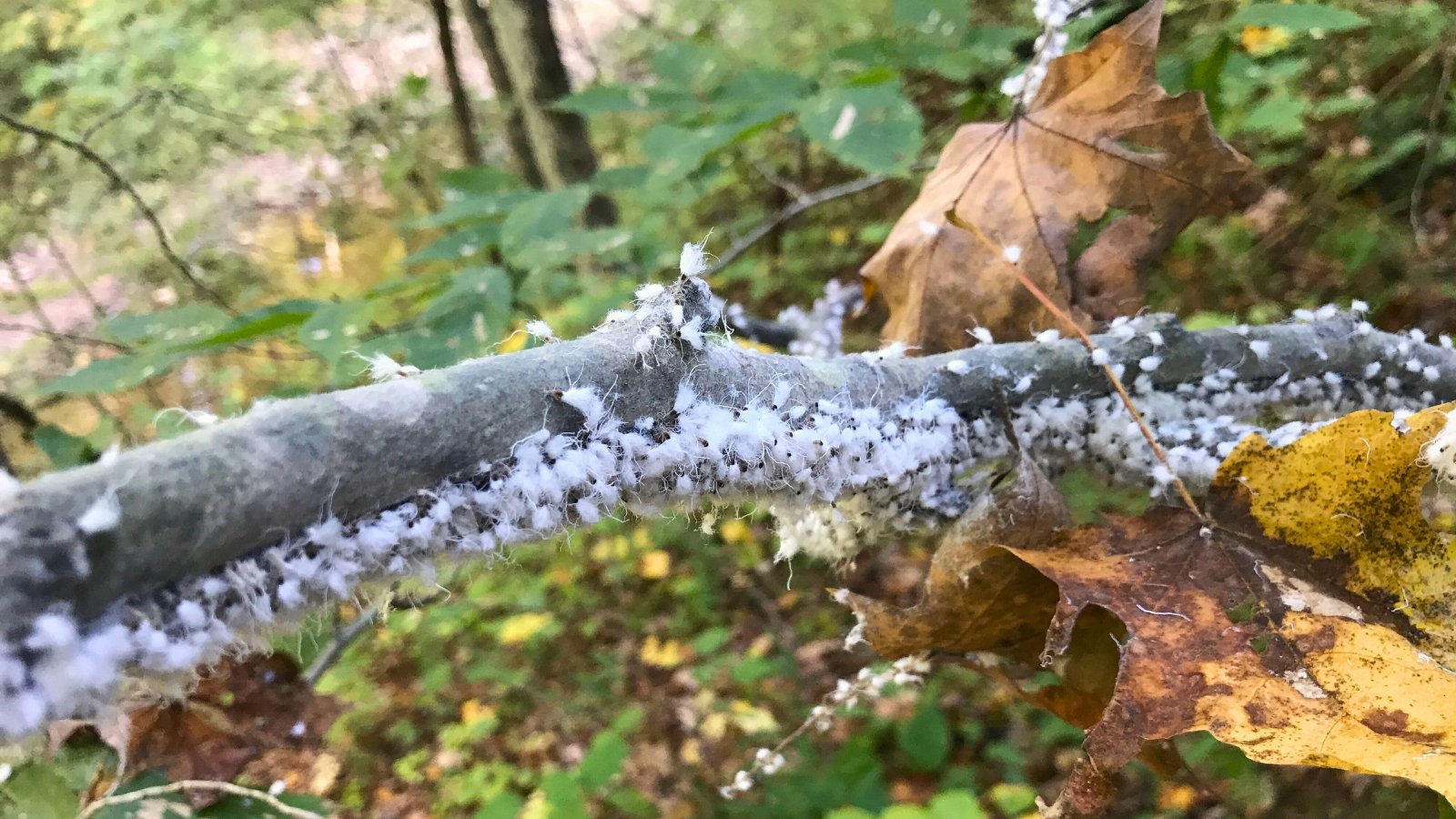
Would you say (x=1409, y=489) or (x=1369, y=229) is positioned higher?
(x=1409, y=489)

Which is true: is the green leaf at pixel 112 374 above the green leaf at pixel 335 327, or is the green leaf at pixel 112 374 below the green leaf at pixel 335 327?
above

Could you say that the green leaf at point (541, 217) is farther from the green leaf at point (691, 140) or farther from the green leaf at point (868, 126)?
the green leaf at point (868, 126)

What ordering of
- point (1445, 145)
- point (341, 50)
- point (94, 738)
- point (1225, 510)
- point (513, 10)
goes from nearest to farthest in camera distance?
point (1225, 510) → point (94, 738) → point (1445, 145) → point (513, 10) → point (341, 50)

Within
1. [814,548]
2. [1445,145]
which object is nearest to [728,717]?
[814,548]

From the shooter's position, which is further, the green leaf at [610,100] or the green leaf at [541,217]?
the green leaf at [610,100]

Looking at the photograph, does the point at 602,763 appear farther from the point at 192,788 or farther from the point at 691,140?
the point at 691,140

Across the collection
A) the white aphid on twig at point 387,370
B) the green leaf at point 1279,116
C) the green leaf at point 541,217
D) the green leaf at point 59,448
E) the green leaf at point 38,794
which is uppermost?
the white aphid on twig at point 387,370

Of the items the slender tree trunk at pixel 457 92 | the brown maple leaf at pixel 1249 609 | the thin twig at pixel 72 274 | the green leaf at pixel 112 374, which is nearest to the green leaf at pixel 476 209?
the green leaf at pixel 112 374

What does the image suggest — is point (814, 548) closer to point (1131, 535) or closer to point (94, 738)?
point (1131, 535)
